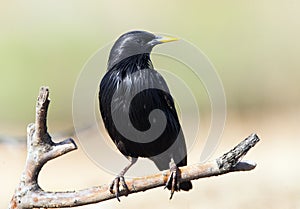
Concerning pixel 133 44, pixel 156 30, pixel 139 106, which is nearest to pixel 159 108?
pixel 139 106

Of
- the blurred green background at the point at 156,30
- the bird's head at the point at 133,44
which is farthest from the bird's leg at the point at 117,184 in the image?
the blurred green background at the point at 156,30

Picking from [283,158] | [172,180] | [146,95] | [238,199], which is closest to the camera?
[172,180]

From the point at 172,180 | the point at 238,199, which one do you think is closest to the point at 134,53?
the point at 172,180

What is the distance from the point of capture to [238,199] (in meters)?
9.89

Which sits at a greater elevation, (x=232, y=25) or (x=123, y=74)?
(x=232, y=25)

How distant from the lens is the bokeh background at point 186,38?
11617 mm

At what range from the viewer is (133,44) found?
6609mm

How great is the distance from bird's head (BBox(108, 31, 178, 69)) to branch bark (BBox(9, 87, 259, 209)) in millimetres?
1176

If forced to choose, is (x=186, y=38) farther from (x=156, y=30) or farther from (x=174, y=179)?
(x=174, y=179)

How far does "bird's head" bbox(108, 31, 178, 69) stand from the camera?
21.6 ft

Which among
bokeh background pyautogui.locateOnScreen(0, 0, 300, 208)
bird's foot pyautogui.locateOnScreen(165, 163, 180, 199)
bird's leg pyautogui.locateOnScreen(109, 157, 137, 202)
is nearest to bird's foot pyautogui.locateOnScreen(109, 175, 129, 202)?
bird's leg pyautogui.locateOnScreen(109, 157, 137, 202)

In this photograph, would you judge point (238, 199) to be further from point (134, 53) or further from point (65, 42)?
point (65, 42)

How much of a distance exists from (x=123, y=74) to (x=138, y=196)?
4363mm

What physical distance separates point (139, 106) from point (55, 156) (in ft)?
3.00
